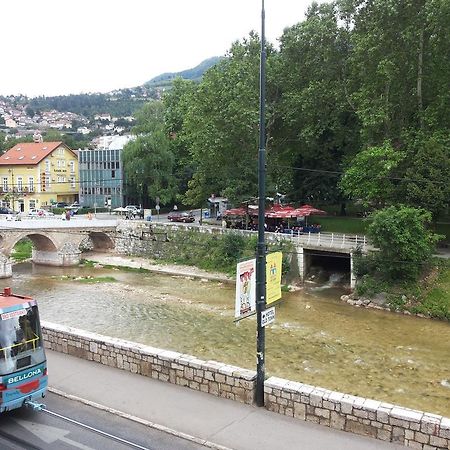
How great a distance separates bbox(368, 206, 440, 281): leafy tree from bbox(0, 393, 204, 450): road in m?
18.6

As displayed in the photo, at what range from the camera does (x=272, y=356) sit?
64.0ft

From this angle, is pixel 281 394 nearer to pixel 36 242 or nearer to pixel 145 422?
pixel 145 422

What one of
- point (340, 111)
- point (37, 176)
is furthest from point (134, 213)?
point (340, 111)

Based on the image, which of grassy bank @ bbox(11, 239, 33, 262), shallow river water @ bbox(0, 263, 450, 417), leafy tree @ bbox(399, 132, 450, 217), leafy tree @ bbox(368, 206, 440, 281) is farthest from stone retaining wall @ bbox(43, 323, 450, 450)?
grassy bank @ bbox(11, 239, 33, 262)

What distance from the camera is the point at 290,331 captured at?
23.0 metres

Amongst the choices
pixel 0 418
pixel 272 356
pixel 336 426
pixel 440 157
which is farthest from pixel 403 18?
pixel 0 418

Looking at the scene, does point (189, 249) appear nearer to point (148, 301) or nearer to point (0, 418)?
point (148, 301)

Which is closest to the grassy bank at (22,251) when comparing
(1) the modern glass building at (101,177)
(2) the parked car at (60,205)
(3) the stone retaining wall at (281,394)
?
(1) the modern glass building at (101,177)

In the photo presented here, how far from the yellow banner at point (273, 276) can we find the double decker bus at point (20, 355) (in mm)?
Result: 4622

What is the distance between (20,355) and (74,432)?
5.90 feet

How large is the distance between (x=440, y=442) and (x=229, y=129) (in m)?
28.9

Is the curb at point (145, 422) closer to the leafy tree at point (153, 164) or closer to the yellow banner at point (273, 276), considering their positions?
the yellow banner at point (273, 276)

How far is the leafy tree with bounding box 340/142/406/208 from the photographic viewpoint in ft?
92.4

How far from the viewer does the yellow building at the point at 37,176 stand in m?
61.5
